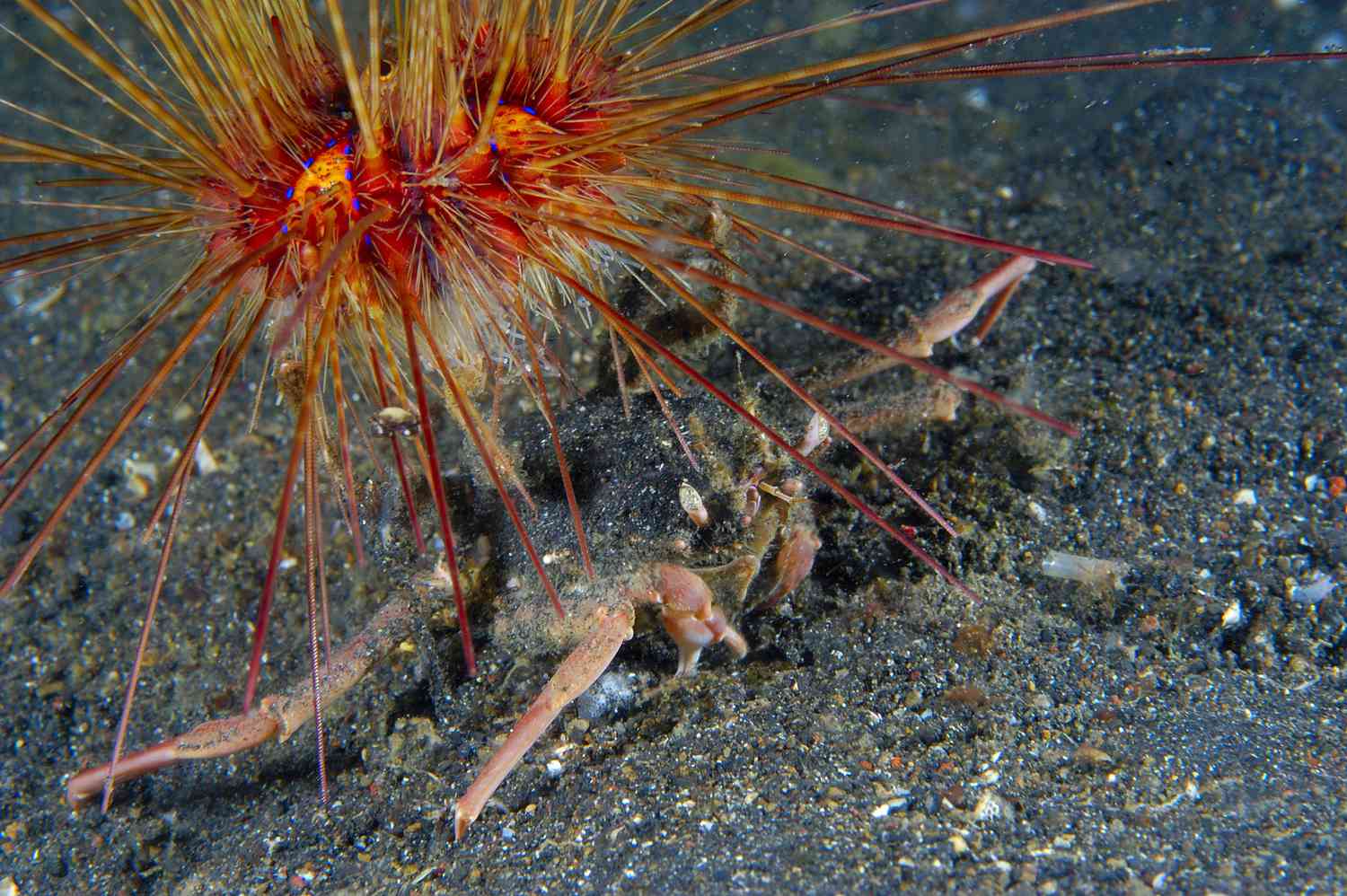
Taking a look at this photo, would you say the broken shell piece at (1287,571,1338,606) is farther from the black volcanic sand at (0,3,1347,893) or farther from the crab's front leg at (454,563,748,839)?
the crab's front leg at (454,563,748,839)

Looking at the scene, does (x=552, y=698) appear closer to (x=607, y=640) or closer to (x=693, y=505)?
(x=607, y=640)

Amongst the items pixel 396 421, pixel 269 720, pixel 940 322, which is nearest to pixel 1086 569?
pixel 940 322

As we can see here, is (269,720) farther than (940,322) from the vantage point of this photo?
No

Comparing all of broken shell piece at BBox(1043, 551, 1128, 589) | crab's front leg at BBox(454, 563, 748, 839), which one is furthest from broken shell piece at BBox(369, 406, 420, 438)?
broken shell piece at BBox(1043, 551, 1128, 589)

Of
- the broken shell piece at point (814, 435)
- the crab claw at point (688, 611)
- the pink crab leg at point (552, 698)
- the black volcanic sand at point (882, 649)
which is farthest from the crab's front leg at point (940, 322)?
the pink crab leg at point (552, 698)

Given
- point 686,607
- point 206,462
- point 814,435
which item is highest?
point 206,462

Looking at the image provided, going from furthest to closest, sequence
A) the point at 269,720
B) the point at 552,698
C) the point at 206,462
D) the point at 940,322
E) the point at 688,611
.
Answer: the point at 206,462, the point at 940,322, the point at 269,720, the point at 688,611, the point at 552,698

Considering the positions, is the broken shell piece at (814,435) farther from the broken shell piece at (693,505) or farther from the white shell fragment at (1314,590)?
the white shell fragment at (1314,590)

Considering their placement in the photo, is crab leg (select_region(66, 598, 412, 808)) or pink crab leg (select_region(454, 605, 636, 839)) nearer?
pink crab leg (select_region(454, 605, 636, 839))
